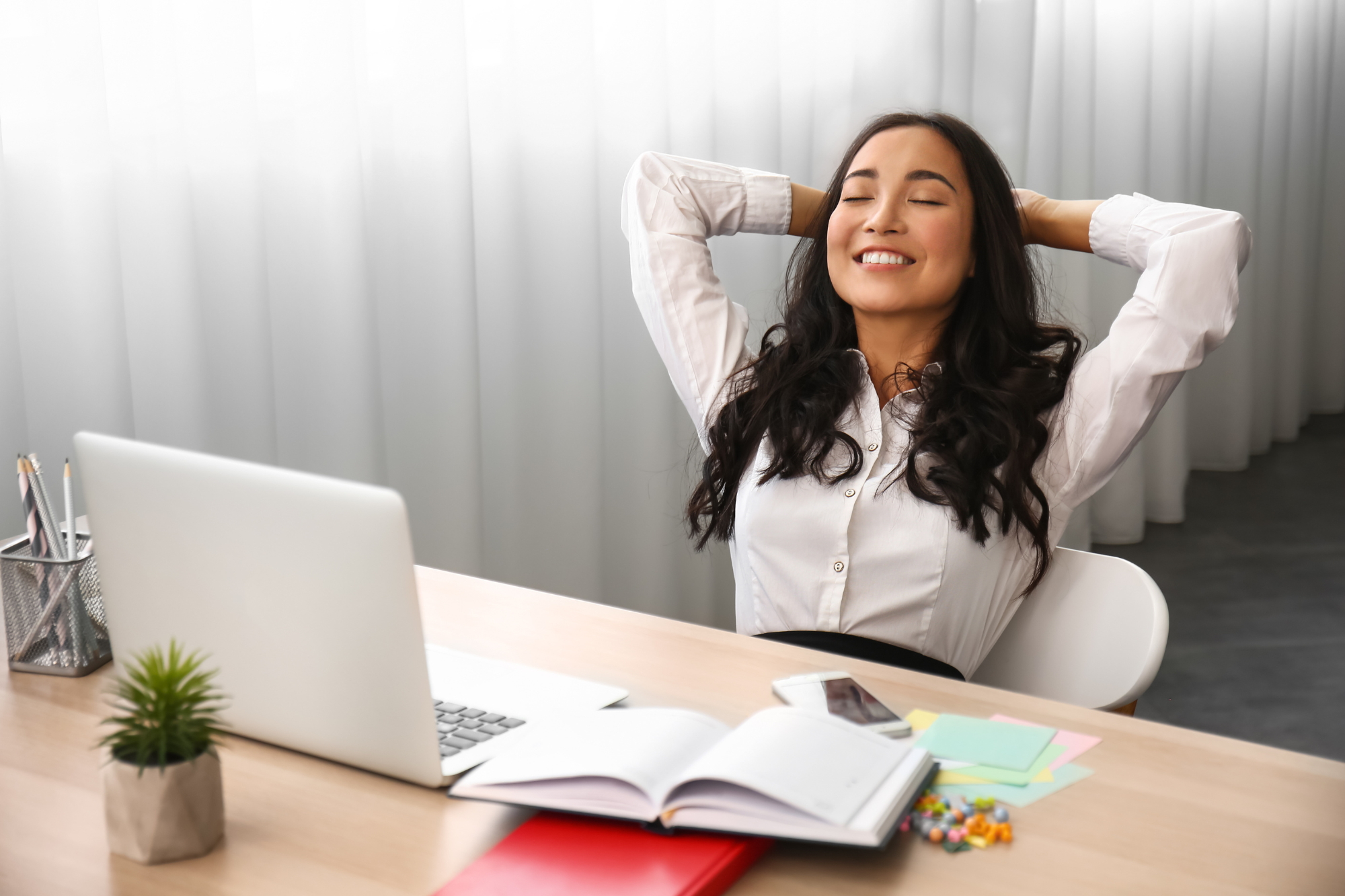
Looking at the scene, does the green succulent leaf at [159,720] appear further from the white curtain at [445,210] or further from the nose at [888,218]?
the white curtain at [445,210]

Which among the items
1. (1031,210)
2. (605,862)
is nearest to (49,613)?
(605,862)

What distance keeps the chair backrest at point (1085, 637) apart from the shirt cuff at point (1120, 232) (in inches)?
17.9

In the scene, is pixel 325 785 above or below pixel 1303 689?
above

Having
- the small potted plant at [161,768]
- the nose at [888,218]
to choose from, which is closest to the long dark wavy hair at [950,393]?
the nose at [888,218]

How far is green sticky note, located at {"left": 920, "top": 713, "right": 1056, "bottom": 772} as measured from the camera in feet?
2.98

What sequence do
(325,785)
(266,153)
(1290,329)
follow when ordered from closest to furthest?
(325,785)
(266,153)
(1290,329)

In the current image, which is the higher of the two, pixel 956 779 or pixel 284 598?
pixel 284 598

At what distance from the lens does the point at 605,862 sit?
0.77 m

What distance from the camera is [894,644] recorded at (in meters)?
1.40

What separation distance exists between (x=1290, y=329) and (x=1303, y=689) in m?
2.17

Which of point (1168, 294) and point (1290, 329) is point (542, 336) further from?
point (1290, 329)

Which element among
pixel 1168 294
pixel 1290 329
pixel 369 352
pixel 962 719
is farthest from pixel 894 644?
pixel 1290 329

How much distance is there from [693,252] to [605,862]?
1115 millimetres

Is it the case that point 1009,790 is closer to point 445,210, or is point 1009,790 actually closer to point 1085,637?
point 1085,637
